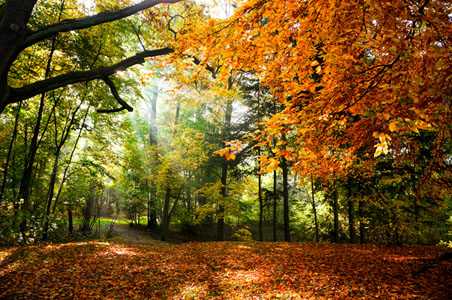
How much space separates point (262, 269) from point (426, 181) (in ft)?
13.2

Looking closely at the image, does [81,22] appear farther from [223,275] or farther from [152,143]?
[152,143]

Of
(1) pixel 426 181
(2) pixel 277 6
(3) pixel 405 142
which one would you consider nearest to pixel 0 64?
(2) pixel 277 6

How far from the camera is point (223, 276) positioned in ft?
16.3

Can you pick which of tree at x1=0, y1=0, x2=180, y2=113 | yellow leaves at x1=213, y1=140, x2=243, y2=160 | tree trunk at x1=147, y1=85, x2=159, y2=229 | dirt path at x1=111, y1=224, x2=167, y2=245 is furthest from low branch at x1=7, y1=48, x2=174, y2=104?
tree trunk at x1=147, y1=85, x2=159, y2=229

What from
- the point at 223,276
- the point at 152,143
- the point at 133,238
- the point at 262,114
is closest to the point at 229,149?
the point at 223,276

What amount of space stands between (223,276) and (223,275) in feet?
0.21

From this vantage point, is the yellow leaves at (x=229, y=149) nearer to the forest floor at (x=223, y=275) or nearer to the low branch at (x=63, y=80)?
the forest floor at (x=223, y=275)

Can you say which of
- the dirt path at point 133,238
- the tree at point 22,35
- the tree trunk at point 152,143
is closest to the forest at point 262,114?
the tree at point 22,35

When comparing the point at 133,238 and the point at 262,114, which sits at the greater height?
the point at 262,114

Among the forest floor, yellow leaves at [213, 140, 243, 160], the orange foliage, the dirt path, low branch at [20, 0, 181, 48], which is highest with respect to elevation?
low branch at [20, 0, 181, 48]

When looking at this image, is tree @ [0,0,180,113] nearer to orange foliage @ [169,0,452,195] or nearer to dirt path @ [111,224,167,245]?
orange foliage @ [169,0,452,195]

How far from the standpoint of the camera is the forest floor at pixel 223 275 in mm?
3969

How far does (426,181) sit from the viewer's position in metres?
3.70

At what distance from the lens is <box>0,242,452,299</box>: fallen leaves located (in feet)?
13.0
